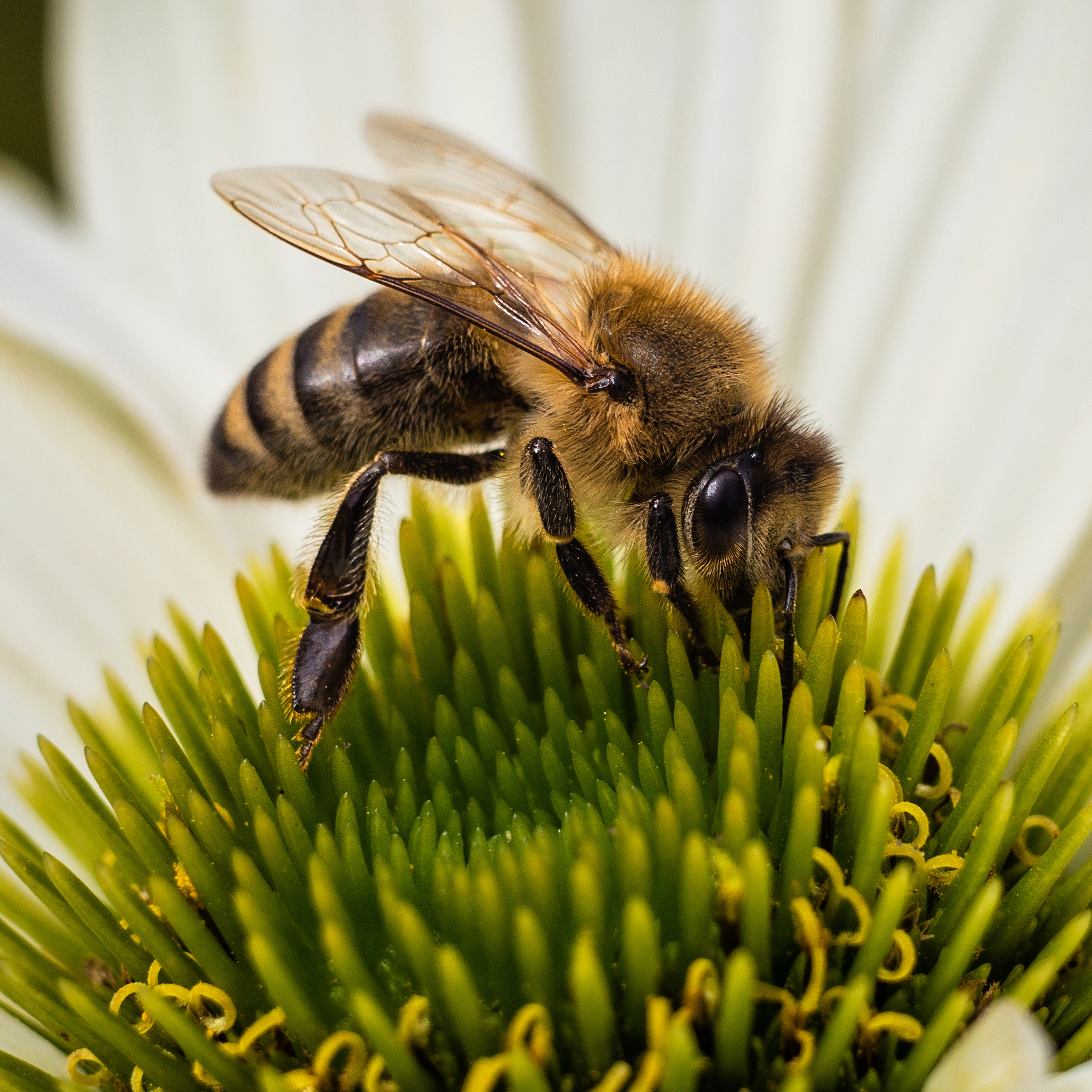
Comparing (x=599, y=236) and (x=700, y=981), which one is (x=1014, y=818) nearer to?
(x=700, y=981)

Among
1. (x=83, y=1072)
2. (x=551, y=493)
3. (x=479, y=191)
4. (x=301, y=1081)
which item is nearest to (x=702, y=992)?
(x=301, y=1081)

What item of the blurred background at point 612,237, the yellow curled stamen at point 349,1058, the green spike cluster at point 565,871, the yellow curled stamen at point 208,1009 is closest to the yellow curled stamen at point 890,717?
the green spike cluster at point 565,871

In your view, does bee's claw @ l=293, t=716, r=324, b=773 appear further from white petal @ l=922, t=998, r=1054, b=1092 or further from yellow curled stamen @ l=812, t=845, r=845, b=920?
white petal @ l=922, t=998, r=1054, b=1092

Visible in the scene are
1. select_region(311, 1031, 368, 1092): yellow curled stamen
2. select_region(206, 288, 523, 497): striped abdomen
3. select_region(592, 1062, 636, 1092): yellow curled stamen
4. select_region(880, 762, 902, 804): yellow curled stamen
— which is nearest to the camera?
select_region(592, 1062, 636, 1092): yellow curled stamen

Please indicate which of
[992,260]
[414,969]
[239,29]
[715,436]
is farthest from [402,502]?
[414,969]

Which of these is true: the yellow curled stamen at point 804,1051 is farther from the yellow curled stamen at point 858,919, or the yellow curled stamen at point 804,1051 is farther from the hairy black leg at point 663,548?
the hairy black leg at point 663,548

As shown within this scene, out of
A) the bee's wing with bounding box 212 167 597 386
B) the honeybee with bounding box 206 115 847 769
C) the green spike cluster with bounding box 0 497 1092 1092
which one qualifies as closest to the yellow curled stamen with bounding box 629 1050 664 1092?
the green spike cluster with bounding box 0 497 1092 1092

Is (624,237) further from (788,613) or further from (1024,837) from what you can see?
(1024,837)
